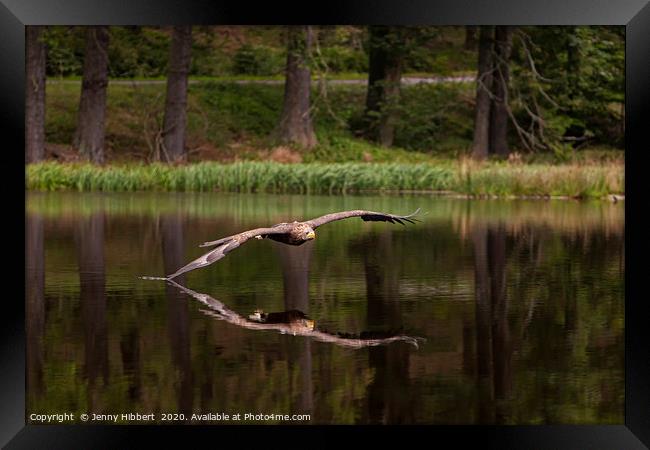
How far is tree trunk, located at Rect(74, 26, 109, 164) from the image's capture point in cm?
2522

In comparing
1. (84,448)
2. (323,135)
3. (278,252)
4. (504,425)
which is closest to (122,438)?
(84,448)

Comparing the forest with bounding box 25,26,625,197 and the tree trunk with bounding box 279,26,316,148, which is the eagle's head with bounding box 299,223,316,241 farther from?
the tree trunk with bounding box 279,26,316,148

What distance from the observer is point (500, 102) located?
28781 mm

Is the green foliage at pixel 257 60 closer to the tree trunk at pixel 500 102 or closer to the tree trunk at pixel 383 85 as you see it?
the tree trunk at pixel 383 85

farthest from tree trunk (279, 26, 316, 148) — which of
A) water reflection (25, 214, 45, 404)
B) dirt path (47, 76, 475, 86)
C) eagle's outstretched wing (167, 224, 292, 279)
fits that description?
eagle's outstretched wing (167, 224, 292, 279)

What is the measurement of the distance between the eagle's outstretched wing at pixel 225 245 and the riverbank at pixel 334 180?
1201 centimetres

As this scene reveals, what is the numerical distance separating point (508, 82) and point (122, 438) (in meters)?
24.1

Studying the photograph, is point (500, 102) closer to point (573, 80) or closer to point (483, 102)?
point (483, 102)

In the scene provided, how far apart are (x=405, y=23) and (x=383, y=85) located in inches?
962

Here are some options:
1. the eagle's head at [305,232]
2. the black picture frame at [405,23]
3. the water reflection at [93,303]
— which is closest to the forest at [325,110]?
the water reflection at [93,303]

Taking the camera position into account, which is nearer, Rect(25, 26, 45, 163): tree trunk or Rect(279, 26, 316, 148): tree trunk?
Rect(25, 26, 45, 163): tree trunk

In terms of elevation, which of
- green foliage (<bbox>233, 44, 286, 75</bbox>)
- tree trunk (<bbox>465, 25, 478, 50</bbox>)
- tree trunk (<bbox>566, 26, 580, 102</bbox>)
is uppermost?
tree trunk (<bbox>465, 25, 478, 50</bbox>)

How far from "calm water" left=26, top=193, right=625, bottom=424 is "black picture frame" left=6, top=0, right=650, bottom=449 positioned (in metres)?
0.29

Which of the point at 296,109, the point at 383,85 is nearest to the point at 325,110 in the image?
the point at 383,85
